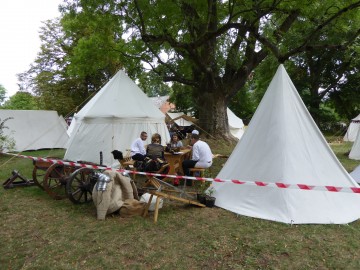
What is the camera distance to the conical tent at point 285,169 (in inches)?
181

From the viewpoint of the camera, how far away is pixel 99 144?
359 inches

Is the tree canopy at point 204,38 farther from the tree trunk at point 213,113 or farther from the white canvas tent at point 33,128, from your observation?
the white canvas tent at point 33,128

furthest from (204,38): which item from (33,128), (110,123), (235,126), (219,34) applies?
(235,126)

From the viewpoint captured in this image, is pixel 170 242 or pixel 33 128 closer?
pixel 170 242

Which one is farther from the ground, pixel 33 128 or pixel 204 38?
pixel 204 38

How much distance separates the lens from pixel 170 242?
12.6 ft

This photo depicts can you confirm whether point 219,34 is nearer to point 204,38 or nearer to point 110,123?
point 204,38

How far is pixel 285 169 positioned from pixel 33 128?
13592mm

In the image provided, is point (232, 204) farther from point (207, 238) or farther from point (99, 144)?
point (99, 144)

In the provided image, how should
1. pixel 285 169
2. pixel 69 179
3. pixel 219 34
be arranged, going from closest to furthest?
pixel 285 169 < pixel 69 179 < pixel 219 34

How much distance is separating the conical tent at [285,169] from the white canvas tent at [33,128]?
10924 mm

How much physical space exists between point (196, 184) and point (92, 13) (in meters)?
7.13

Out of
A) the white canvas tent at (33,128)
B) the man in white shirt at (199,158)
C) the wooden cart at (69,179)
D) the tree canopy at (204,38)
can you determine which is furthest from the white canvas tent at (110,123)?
the white canvas tent at (33,128)

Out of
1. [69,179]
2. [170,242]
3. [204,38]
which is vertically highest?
[204,38]
